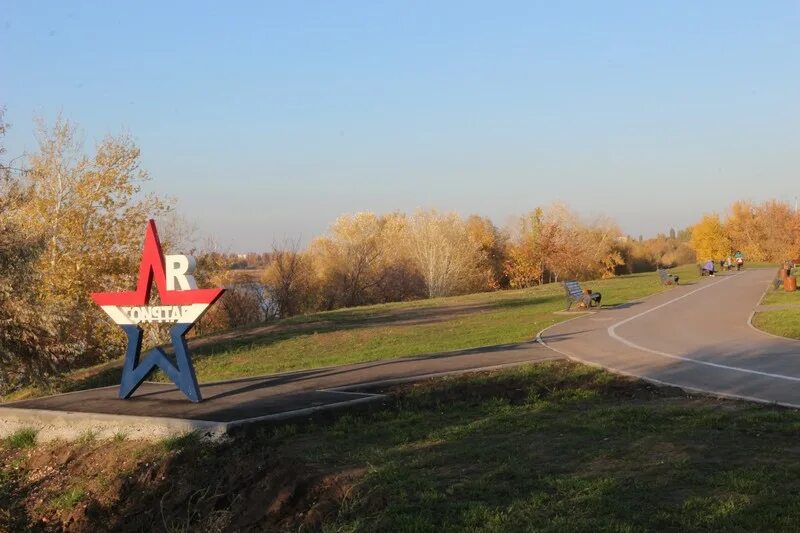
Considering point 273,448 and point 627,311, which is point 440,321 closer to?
point 627,311

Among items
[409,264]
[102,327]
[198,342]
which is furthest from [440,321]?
[409,264]

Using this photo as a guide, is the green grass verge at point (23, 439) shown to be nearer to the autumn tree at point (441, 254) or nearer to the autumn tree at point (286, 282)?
the autumn tree at point (286, 282)

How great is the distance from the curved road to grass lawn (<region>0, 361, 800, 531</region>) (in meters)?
0.90

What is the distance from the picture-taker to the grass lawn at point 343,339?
17.4 meters

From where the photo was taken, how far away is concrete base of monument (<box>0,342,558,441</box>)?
9.22 m

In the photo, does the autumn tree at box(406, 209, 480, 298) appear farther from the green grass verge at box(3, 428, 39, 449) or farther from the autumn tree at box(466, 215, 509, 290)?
the green grass verge at box(3, 428, 39, 449)

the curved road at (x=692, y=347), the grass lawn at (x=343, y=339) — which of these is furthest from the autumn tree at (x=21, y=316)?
the curved road at (x=692, y=347)

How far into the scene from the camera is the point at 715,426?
7805 millimetres

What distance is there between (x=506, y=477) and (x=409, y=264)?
46.8 meters

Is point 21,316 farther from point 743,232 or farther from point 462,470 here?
point 743,232

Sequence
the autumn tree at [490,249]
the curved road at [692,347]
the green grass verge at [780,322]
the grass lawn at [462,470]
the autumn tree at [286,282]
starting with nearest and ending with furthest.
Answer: the grass lawn at [462,470]
the curved road at [692,347]
the green grass verge at [780,322]
the autumn tree at [286,282]
the autumn tree at [490,249]

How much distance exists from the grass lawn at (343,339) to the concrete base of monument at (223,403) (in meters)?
3.38

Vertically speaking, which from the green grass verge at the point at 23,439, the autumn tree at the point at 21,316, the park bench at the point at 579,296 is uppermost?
the autumn tree at the point at 21,316

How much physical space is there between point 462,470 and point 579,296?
62.1 ft
